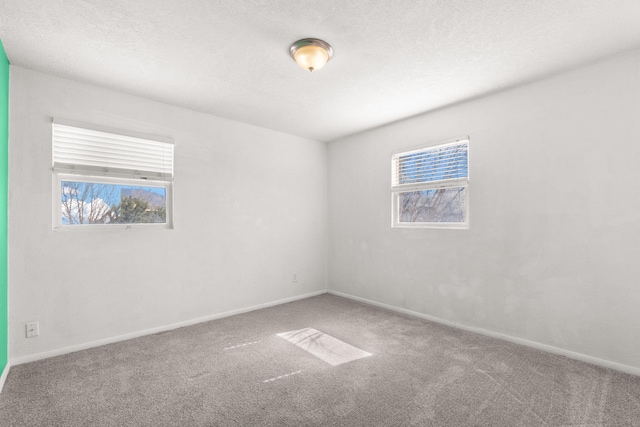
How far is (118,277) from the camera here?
124 inches

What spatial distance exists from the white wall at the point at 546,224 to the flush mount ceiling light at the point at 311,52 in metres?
1.90

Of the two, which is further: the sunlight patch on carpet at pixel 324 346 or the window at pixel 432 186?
the window at pixel 432 186

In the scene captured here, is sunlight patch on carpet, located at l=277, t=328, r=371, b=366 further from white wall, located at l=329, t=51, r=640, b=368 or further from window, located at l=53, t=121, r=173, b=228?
window, located at l=53, t=121, r=173, b=228

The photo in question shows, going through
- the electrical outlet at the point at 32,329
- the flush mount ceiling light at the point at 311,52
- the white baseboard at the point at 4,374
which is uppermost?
the flush mount ceiling light at the point at 311,52

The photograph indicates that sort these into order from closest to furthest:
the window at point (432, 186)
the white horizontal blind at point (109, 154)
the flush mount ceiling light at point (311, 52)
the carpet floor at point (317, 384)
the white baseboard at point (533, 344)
Answer: the carpet floor at point (317, 384), the flush mount ceiling light at point (311, 52), the white baseboard at point (533, 344), the white horizontal blind at point (109, 154), the window at point (432, 186)

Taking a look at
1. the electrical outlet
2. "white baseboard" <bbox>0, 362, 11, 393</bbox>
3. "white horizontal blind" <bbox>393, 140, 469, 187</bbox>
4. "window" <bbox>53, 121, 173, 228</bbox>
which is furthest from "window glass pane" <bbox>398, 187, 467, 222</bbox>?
"white baseboard" <bbox>0, 362, 11, 393</bbox>

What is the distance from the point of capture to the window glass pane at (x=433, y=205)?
3576 millimetres

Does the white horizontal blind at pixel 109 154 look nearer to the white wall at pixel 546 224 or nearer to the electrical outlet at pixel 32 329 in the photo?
the electrical outlet at pixel 32 329

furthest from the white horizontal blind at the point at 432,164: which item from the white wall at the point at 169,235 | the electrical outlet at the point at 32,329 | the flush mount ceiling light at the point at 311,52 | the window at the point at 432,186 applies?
the electrical outlet at the point at 32,329

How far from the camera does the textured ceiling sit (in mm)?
1944

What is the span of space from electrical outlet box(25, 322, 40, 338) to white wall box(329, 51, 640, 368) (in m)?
3.76

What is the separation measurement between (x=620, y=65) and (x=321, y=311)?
3822 mm

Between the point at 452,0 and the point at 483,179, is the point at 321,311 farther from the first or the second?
the point at 452,0

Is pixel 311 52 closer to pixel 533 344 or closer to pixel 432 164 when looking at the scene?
pixel 432 164
